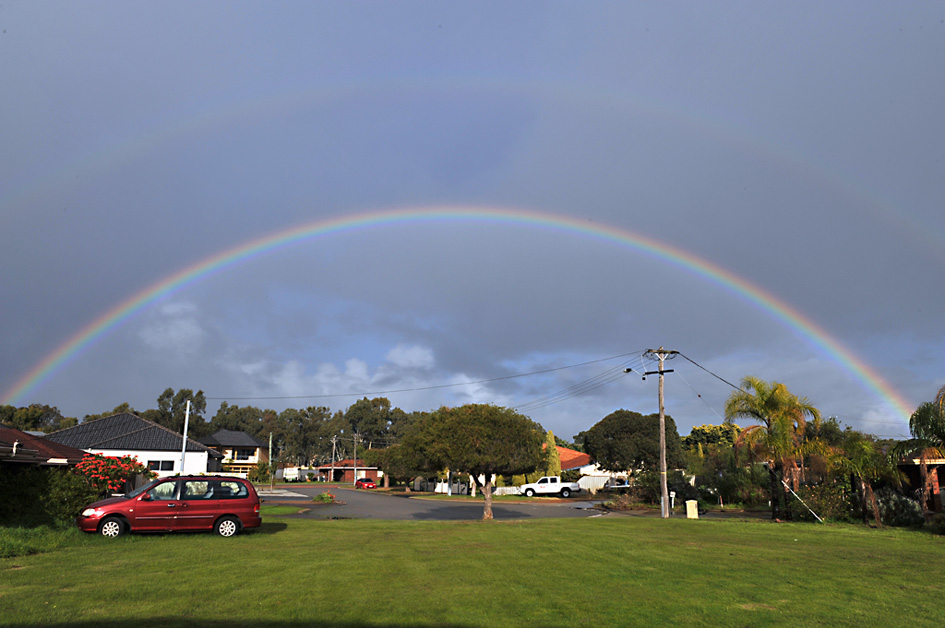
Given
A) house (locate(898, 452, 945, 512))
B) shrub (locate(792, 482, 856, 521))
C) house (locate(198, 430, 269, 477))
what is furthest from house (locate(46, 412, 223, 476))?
house (locate(898, 452, 945, 512))

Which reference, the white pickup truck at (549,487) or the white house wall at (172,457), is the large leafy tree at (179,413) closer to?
the white house wall at (172,457)

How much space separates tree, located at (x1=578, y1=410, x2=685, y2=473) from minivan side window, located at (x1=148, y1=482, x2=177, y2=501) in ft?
163

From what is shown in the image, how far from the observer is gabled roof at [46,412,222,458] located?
59031 millimetres

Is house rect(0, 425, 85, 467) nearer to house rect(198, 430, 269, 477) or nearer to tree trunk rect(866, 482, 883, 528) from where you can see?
tree trunk rect(866, 482, 883, 528)

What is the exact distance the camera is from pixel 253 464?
10294 centimetres

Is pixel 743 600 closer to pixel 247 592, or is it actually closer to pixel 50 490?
pixel 247 592

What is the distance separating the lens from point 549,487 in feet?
191

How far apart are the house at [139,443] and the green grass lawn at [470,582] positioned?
4865 centimetres

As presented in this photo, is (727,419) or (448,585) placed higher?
(727,419)

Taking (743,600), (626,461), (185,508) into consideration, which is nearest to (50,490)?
(185,508)

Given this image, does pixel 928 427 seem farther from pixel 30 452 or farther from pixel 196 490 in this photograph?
pixel 30 452

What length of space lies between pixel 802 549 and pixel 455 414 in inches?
616

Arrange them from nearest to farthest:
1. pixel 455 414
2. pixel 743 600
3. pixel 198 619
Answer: pixel 198 619
pixel 743 600
pixel 455 414

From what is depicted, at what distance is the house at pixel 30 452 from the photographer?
20119mm
